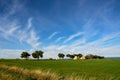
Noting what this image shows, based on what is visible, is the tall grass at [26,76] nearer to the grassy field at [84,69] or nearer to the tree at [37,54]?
the grassy field at [84,69]

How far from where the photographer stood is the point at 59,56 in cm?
19462

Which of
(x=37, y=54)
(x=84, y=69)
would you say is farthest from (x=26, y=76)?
(x=37, y=54)

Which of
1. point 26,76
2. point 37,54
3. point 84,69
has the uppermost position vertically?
point 37,54

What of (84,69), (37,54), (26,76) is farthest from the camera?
(37,54)

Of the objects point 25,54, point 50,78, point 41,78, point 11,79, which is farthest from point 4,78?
point 25,54

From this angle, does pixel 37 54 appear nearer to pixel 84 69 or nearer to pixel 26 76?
pixel 84 69

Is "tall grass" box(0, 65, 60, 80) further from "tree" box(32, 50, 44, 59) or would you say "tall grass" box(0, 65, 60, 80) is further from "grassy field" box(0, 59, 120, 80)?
"tree" box(32, 50, 44, 59)

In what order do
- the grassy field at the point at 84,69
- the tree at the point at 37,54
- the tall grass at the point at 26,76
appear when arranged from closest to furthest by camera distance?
the tall grass at the point at 26,76
the grassy field at the point at 84,69
the tree at the point at 37,54

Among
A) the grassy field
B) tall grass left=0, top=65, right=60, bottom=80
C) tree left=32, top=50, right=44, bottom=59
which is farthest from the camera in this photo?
tree left=32, top=50, right=44, bottom=59

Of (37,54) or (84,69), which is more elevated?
(37,54)

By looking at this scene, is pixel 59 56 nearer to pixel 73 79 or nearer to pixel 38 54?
pixel 38 54

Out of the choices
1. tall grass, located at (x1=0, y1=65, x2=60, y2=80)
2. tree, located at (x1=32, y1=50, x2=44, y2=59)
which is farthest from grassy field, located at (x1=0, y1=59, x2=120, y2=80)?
tree, located at (x1=32, y1=50, x2=44, y2=59)

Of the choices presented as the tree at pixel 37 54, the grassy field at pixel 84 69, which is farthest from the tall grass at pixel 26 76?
the tree at pixel 37 54

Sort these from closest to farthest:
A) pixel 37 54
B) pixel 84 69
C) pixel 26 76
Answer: pixel 26 76
pixel 84 69
pixel 37 54
